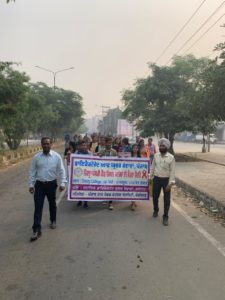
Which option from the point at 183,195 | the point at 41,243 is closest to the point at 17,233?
the point at 41,243

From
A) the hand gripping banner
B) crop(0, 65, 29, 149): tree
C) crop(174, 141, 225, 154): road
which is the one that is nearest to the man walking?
the hand gripping banner

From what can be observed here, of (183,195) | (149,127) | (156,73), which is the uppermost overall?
(156,73)

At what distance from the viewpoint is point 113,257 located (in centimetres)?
562

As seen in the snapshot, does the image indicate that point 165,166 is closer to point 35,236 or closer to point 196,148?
point 35,236

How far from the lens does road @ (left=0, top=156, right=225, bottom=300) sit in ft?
14.6

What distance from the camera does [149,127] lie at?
1038 inches

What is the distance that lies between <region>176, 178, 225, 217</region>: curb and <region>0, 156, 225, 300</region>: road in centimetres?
94

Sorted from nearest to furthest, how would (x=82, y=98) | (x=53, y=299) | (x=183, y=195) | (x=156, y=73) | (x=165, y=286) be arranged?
(x=53, y=299) < (x=165, y=286) < (x=183, y=195) < (x=156, y=73) < (x=82, y=98)

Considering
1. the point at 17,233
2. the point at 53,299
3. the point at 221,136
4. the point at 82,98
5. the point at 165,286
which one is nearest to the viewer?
the point at 53,299

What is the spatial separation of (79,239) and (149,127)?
20.3 m

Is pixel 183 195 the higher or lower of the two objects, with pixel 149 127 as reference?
lower

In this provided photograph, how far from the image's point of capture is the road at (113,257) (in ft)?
14.6

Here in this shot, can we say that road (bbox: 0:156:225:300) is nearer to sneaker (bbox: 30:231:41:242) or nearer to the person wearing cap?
sneaker (bbox: 30:231:41:242)

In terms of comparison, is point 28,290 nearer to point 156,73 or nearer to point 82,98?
point 156,73
